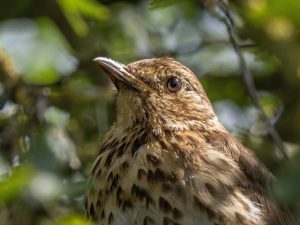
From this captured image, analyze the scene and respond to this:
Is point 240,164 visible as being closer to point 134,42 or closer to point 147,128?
point 147,128

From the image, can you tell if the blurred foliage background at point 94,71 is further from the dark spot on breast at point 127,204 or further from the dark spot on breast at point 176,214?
the dark spot on breast at point 176,214

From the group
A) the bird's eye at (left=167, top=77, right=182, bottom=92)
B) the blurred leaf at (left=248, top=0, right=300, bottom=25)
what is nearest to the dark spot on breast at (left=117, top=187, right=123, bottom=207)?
the bird's eye at (left=167, top=77, right=182, bottom=92)

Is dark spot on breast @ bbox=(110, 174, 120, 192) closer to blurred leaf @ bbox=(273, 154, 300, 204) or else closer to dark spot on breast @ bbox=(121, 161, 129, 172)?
dark spot on breast @ bbox=(121, 161, 129, 172)

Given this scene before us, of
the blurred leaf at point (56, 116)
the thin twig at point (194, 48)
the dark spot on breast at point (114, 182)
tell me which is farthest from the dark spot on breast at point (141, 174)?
the thin twig at point (194, 48)

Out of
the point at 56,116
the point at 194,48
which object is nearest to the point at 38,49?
the point at 56,116

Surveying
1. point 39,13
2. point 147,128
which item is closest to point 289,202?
point 147,128

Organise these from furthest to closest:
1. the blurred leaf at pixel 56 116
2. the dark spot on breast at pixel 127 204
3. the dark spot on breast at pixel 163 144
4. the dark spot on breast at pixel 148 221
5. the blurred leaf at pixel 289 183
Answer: the blurred leaf at pixel 56 116 < the dark spot on breast at pixel 163 144 < the dark spot on breast at pixel 127 204 < the dark spot on breast at pixel 148 221 < the blurred leaf at pixel 289 183

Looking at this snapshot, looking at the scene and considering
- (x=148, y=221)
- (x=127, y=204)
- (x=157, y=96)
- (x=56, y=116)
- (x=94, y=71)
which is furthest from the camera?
(x=94, y=71)

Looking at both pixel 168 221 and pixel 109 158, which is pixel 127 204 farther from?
pixel 109 158
